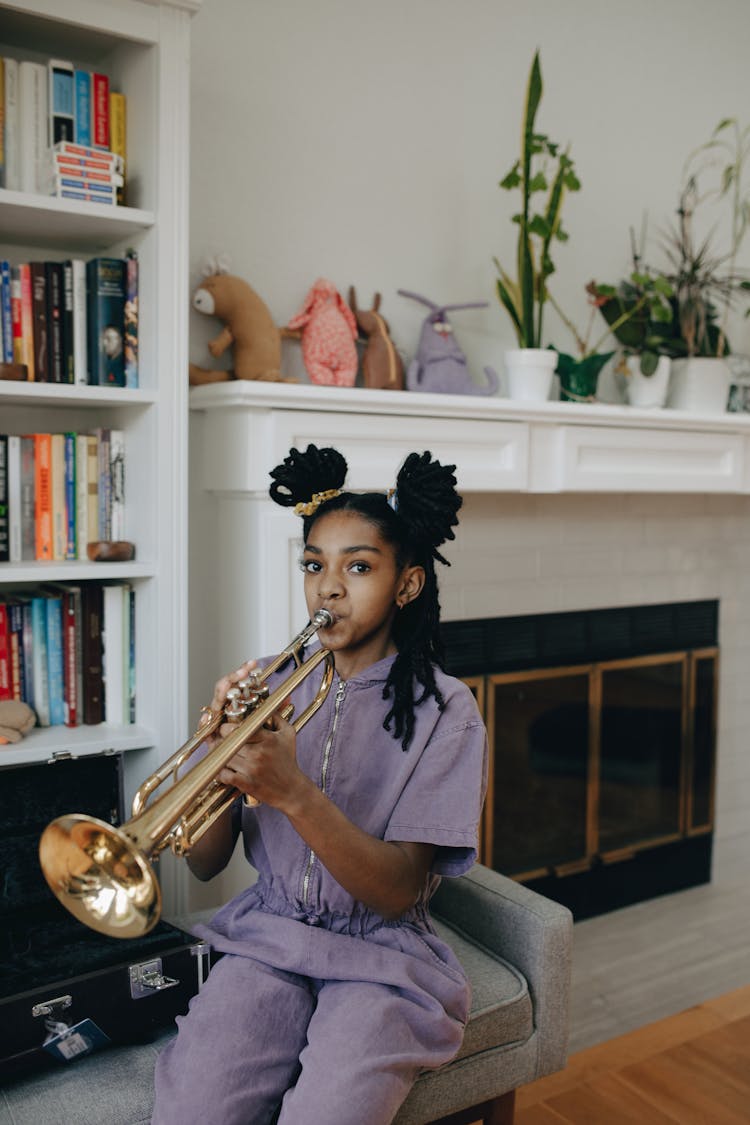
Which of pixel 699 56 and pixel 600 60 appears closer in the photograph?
pixel 600 60

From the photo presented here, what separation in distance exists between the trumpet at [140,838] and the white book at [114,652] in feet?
2.08

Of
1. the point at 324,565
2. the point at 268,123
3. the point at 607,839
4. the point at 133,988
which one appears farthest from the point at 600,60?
the point at 133,988

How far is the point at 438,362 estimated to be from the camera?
2.21 meters

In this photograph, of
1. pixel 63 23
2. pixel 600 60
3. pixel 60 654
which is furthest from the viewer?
pixel 600 60

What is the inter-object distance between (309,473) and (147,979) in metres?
0.71

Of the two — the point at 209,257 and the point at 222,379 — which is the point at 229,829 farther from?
the point at 209,257

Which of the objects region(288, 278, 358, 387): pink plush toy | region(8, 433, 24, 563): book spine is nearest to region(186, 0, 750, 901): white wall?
region(288, 278, 358, 387): pink plush toy

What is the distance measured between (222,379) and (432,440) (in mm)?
426

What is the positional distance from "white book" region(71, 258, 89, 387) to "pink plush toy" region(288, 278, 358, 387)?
462mm

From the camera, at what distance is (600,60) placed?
8.38ft

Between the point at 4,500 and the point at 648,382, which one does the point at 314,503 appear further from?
the point at 648,382

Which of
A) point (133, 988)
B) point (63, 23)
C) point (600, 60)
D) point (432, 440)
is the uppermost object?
point (600, 60)

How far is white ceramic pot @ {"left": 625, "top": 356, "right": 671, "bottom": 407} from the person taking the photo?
2.45 meters

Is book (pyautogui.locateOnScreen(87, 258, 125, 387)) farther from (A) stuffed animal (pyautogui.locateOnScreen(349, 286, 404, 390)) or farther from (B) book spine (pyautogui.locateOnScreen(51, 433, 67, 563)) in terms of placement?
(A) stuffed animal (pyautogui.locateOnScreen(349, 286, 404, 390))
